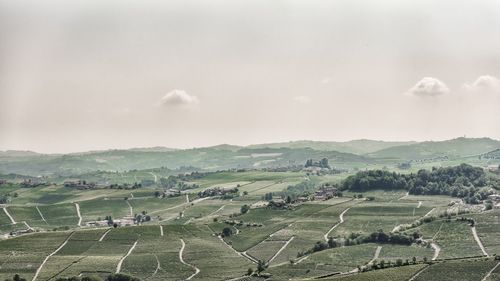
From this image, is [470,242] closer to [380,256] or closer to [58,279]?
[380,256]

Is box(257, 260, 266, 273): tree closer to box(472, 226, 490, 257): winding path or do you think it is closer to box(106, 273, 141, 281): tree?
box(106, 273, 141, 281): tree

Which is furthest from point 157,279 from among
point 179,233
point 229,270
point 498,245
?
point 498,245

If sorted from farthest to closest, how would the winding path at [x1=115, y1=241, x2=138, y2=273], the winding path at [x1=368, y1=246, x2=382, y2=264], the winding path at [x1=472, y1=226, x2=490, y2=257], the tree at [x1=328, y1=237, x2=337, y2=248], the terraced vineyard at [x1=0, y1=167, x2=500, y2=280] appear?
the tree at [x1=328, y1=237, x2=337, y2=248]
the winding path at [x1=368, y1=246, x2=382, y2=264]
the winding path at [x1=472, y1=226, x2=490, y2=257]
the winding path at [x1=115, y1=241, x2=138, y2=273]
the terraced vineyard at [x1=0, y1=167, x2=500, y2=280]

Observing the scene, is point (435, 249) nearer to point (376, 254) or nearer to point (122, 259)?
point (376, 254)

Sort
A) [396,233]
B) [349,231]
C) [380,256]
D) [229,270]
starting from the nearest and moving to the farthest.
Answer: [229,270] → [380,256] → [396,233] → [349,231]

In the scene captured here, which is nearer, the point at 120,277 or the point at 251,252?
the point at 120,277

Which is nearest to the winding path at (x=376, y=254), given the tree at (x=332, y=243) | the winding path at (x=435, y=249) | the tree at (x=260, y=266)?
the tree at (x=332, y=243)

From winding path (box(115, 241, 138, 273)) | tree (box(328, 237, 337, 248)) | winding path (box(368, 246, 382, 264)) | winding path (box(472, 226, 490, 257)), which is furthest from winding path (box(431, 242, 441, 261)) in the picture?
winding path (box(115, 241, 138, 273))

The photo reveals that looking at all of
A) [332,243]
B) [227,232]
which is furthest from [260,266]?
[227,232]

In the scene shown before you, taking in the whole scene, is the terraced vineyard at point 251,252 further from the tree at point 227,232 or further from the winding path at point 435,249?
the tree at point 227,232

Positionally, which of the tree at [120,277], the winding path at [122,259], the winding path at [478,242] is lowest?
the tree at [120,277]

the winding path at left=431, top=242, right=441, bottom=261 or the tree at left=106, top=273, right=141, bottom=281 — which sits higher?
the winding path at left=431, top=242, right=441, bottom=261
